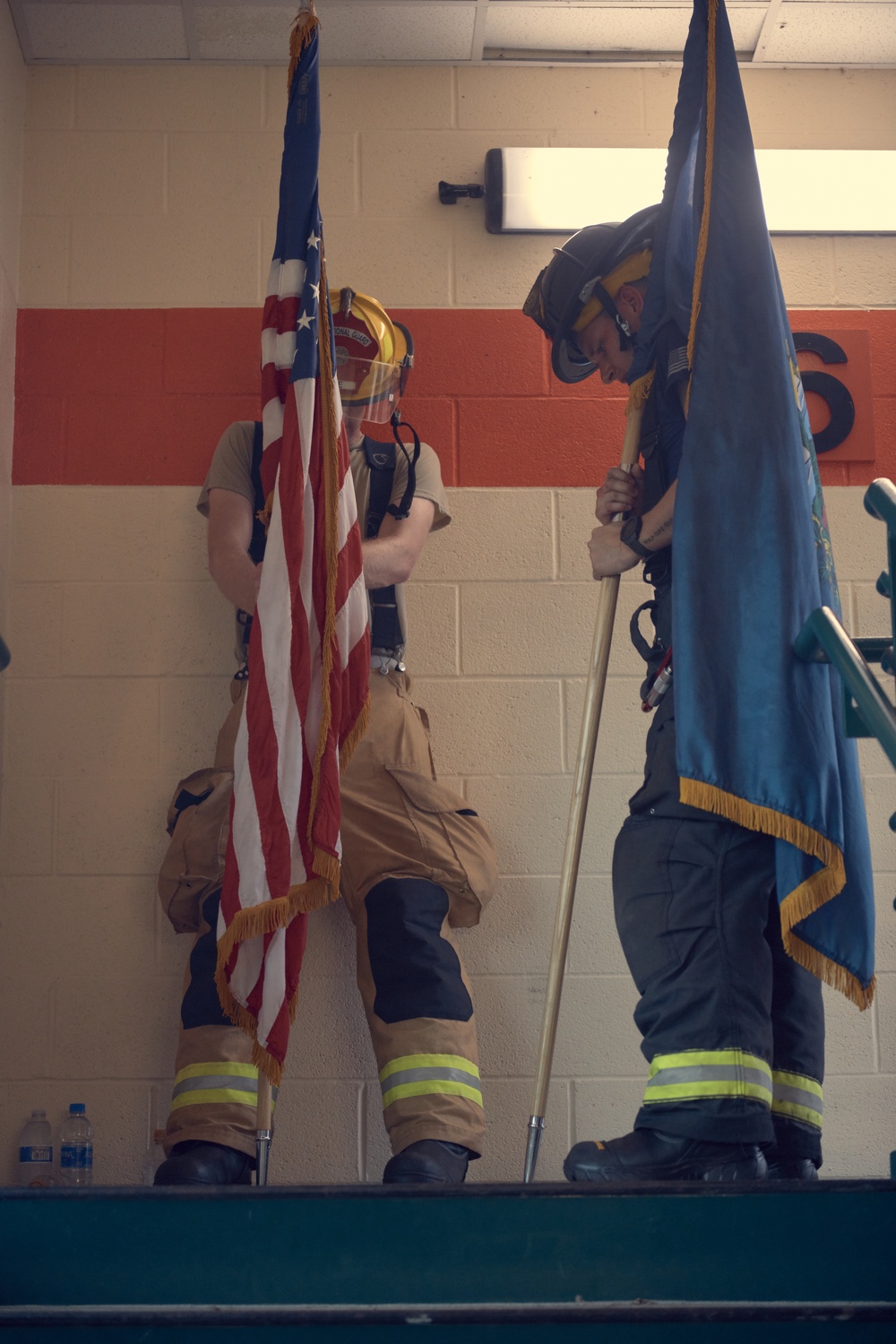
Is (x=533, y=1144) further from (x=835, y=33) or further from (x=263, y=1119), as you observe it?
(x=835, y=33)

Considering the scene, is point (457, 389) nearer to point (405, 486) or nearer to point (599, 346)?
point (405, 486)

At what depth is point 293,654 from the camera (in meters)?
2.41

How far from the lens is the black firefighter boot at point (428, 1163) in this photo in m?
2.24

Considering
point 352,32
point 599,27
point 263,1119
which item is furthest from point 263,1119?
point 599,27

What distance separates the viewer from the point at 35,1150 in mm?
2842

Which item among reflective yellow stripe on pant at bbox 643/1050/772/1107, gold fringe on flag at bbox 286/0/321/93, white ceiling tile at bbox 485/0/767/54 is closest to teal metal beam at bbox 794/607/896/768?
reflective yellow stripe on pant at bbox 643/1050/772/1107

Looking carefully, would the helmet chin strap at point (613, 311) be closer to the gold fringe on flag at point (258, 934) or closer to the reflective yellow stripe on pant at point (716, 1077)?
the gold fringe on flag at point (258, 934)

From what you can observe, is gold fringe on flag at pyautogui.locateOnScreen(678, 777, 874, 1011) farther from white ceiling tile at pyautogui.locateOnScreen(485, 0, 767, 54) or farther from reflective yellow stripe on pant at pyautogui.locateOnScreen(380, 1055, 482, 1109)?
white ceiling tile at pyautogui.locateOnScreen(485, 0, 767, 54)

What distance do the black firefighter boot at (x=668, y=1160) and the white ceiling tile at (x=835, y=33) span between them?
2720 mm

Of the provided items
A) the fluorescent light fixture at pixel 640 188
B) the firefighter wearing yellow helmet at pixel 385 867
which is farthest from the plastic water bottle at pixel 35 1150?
the fluorescent light fixture at pixel 640 188

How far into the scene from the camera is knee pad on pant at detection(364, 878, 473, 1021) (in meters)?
2.49

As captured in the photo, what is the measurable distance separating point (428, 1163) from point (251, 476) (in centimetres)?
Result: 146

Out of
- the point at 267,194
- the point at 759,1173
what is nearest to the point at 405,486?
the point at 267,194

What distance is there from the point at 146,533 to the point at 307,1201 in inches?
76.7
